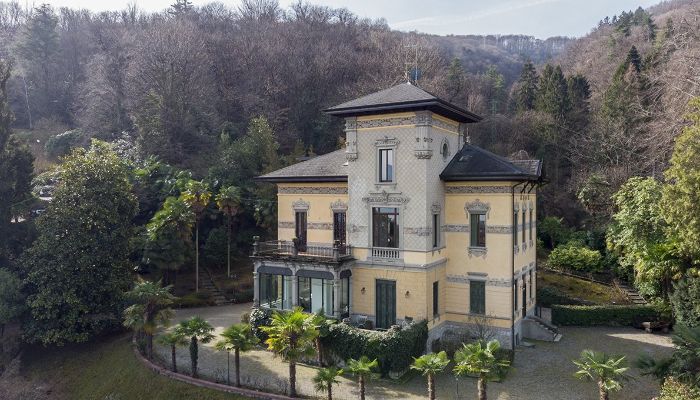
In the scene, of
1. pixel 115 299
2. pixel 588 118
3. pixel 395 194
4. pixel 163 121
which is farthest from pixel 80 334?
pixel 588 118

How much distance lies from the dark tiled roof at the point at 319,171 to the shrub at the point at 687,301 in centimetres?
1708

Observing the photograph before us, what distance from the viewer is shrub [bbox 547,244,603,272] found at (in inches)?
1280

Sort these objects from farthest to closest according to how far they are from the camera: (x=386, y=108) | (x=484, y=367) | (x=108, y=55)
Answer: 1. (x=108, y=55)
2. (x=386, y=108)
3. (x=484, y=367)

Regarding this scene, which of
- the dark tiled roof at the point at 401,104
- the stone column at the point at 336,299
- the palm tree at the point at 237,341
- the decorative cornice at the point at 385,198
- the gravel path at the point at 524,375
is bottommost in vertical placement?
the gravel path at the point at 524,375

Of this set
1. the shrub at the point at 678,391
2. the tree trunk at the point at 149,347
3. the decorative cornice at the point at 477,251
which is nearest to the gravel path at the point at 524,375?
the tree trunk at the point at 149,347

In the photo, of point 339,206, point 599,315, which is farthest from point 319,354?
point 599,315

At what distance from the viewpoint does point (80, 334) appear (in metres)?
23.5

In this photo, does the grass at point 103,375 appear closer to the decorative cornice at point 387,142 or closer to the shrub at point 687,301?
the decorative cornice at point 387,142

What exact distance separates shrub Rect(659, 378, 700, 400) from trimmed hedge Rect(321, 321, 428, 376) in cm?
858

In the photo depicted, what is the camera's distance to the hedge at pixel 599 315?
25859 millimetres

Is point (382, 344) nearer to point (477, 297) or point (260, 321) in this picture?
point (477, 297)

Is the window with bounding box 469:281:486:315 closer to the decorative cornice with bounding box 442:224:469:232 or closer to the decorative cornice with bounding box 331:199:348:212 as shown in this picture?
the decorative cornice with bounding box 442:224:469:232

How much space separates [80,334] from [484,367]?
20.3 metres

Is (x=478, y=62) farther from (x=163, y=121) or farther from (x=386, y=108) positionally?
(x=386, y=108)
